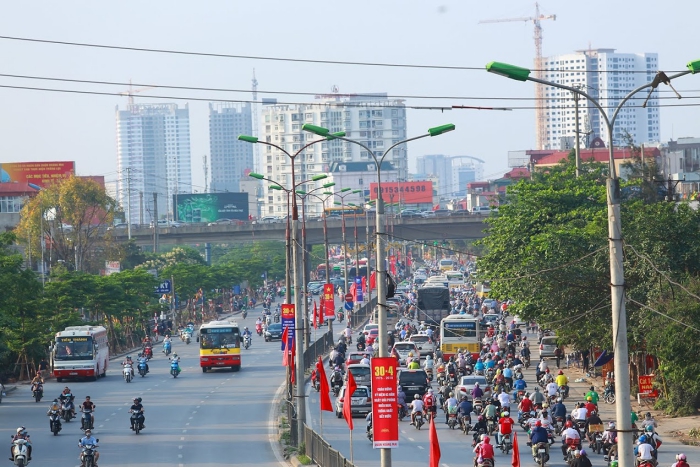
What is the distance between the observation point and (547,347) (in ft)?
192

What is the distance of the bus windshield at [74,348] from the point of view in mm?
57031

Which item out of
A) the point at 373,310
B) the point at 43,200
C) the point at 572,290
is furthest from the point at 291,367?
the point at 43,200

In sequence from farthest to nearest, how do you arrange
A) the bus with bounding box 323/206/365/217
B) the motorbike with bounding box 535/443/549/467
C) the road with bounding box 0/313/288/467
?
the bus with bounding box 323/206/365/217 → the road with bounding box 0/313/288/467 → the motorbike with bounding box 535/443/549/467

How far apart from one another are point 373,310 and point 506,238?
138 feet

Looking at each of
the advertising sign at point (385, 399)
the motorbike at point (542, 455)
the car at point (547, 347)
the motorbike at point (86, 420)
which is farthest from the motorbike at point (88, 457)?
the car at point (547, 347)

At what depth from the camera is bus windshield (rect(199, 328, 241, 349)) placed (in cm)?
5925

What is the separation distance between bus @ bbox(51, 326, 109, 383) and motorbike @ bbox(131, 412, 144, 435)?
58.7 ft

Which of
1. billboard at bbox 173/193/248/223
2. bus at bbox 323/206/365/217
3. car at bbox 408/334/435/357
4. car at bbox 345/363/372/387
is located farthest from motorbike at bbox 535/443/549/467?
billboard at bbox 173/193/248/223

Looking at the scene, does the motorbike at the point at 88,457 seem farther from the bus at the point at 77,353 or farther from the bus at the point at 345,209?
the bus at the point at 345,209

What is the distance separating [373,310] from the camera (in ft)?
310

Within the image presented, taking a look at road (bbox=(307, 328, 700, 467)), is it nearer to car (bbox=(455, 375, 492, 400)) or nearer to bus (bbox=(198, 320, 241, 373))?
car (bbox=(455, 375, 492, 400))

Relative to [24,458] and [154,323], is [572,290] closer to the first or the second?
[24,458]

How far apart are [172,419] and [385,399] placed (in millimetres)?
21888

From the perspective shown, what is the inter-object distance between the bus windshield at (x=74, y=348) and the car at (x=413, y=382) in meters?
18.5
